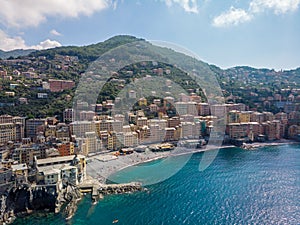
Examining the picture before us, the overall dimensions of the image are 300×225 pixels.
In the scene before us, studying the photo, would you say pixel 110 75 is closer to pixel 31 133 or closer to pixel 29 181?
pixel 31 133

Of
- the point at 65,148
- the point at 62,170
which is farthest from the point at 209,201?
the point at 65,148

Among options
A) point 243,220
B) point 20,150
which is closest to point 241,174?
point 243,220

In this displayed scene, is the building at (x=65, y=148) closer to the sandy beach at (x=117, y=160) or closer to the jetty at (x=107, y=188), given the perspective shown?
the sandy beach at (x=117, y=160)

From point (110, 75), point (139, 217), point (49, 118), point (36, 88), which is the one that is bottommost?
point (139, 217)

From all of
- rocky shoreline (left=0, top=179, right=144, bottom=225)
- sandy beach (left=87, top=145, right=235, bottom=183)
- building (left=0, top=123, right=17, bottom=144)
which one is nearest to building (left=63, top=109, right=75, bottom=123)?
building (left=0, top=123, right=17, bottom=144)

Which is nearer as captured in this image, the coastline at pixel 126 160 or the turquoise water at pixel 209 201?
the turquoise water at pixel 209 201

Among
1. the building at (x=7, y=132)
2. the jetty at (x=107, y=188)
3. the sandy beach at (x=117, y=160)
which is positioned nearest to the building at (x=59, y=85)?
the building at (x=7, y=132)

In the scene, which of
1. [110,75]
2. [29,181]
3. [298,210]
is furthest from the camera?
[110,75]

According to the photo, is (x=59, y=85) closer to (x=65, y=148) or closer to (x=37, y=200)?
(x=65, y=148)
